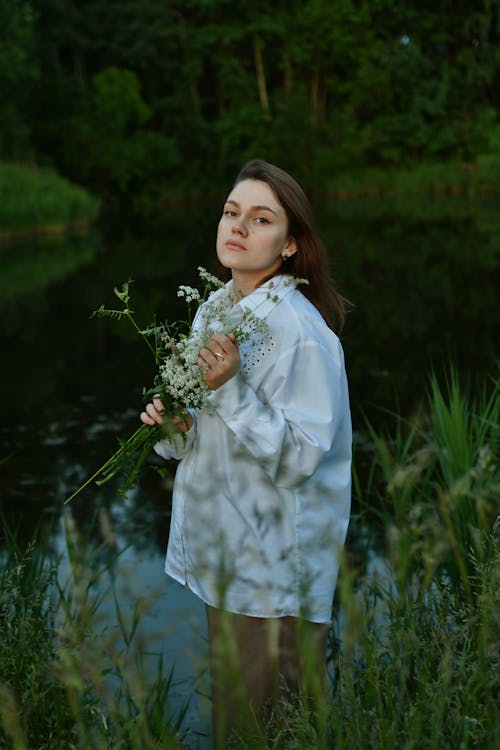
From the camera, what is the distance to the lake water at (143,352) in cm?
499

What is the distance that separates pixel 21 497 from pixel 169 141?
31.9 metres

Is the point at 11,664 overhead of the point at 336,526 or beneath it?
beneath

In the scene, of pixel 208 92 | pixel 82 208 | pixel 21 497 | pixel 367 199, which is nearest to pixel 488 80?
pixel 367 199

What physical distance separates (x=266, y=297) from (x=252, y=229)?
0.18 metres

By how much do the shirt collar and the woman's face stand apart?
72mm

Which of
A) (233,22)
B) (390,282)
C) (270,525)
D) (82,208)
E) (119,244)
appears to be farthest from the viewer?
(233,22)

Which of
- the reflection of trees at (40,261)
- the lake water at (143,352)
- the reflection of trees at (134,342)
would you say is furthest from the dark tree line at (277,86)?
the reflection of trees at (134,342)

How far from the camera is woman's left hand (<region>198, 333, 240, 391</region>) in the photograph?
2.16 m

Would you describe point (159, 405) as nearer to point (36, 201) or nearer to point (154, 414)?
point (154, 414)

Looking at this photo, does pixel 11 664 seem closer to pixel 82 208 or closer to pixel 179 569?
pixel 179 569

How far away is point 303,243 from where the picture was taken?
2.47 metres

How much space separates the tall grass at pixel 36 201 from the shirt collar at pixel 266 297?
20.0m

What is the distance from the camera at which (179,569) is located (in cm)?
245

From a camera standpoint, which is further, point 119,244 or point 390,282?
point 119,244
